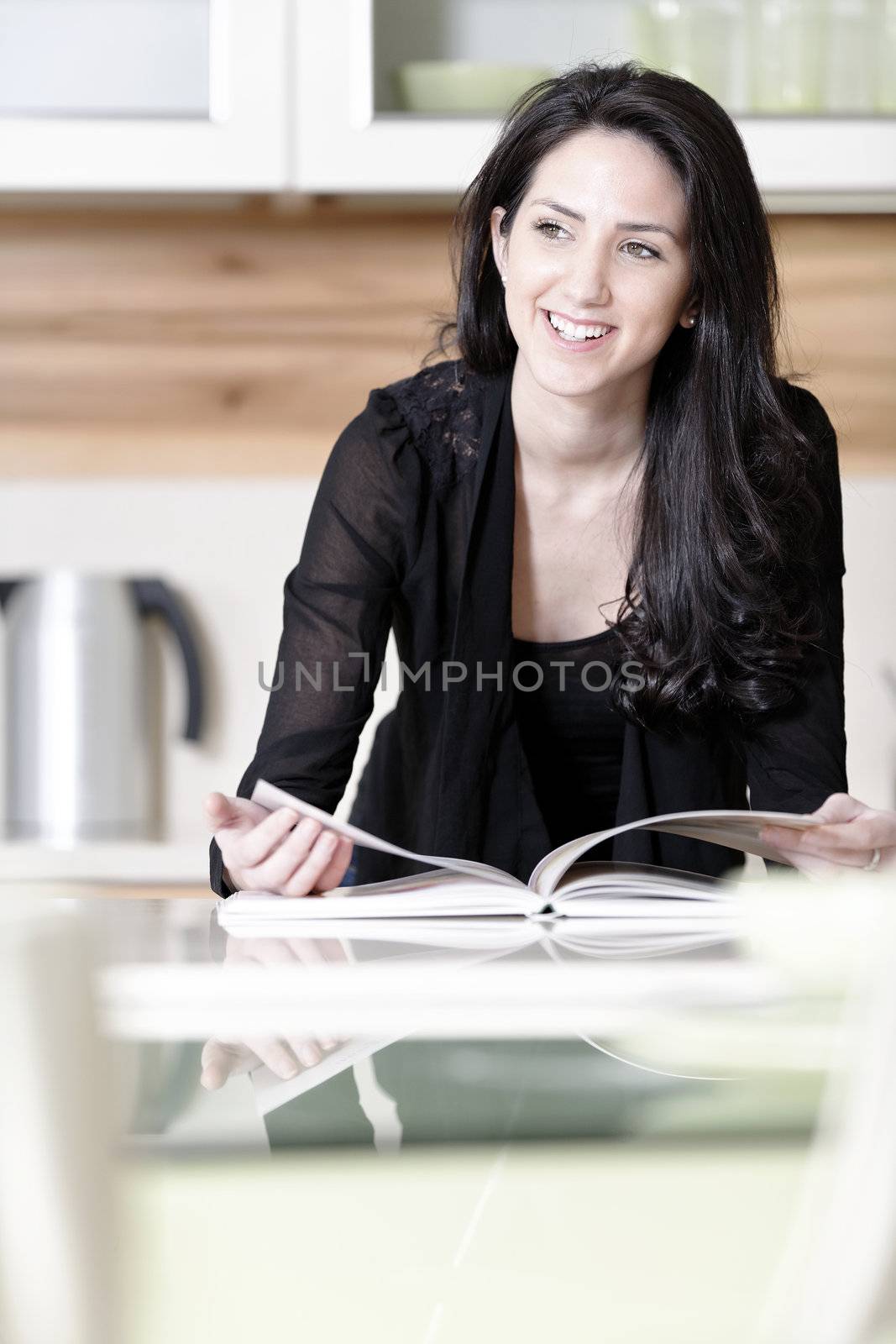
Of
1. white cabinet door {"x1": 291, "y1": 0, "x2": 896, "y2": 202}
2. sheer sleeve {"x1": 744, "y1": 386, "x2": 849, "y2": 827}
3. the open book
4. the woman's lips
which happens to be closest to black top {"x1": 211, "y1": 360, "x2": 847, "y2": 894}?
sheer sleeve {"x1": 744, "y1": 386, "x2": 849, "y2": 827}

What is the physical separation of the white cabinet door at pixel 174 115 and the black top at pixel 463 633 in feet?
1.46

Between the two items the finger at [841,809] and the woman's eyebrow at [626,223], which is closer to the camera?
the finger at [841,809]

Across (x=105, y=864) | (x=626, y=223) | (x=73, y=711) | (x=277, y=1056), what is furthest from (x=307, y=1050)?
(x=73, y=711)

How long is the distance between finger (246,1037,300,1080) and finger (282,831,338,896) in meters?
0.33

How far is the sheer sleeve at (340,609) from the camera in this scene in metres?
0.95

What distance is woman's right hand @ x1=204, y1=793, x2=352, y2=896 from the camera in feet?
2.45

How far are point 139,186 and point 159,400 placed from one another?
34 cm

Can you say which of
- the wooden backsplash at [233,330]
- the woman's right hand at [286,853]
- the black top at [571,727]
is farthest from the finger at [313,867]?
the wooden backsplash at [233,330]

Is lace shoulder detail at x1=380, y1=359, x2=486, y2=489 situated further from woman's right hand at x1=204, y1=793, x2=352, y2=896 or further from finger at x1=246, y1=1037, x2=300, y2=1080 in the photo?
finger at x1=246, y1=1037, x2=300, y2=1080

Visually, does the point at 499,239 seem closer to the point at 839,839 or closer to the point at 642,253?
the point at 642,253

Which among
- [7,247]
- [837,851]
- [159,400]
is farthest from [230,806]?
[7,247]

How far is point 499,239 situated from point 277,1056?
86cm

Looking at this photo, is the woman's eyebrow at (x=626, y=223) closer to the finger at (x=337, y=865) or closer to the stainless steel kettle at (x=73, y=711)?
the finger at (x=337, y=865)

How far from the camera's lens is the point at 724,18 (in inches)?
59.7
